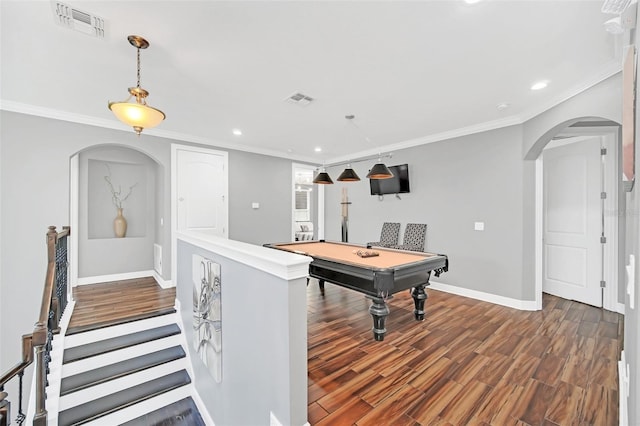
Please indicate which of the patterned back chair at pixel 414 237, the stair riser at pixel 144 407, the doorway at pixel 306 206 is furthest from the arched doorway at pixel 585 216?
the stair riser at pixel 144 407

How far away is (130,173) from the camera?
204 inches

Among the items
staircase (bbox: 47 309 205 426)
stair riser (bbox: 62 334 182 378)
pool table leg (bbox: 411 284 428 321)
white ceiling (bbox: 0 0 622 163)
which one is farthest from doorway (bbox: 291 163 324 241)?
staircase (bbox: 47 309 205 426)

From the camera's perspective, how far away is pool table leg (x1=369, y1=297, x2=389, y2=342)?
2.65m

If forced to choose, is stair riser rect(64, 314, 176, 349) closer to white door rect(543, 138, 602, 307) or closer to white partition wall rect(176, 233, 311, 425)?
white partition wall rect(176, 233, 311, 425)

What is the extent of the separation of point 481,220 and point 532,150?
1137 mm

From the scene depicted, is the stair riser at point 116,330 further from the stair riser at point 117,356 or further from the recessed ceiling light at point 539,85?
the recessed ceiling light at point 539,85

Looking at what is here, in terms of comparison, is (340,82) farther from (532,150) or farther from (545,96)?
(532,150)

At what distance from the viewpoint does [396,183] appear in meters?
5.07

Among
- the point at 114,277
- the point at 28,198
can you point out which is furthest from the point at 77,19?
the point at 114,277

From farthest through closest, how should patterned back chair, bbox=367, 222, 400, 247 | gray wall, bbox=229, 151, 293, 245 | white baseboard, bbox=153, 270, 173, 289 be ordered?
gray wall, bbox=229, 151, 293, 245 < patterned back chair, bbox=367, 222, 400, 247 < white baseboard, bbox=153, 270, 173, 289

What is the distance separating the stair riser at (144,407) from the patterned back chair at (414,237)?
3768 millimetres

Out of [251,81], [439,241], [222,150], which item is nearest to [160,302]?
[222,150]

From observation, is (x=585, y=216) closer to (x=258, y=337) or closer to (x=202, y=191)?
(x=258, y=337)

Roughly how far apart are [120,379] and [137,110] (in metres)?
2.54
